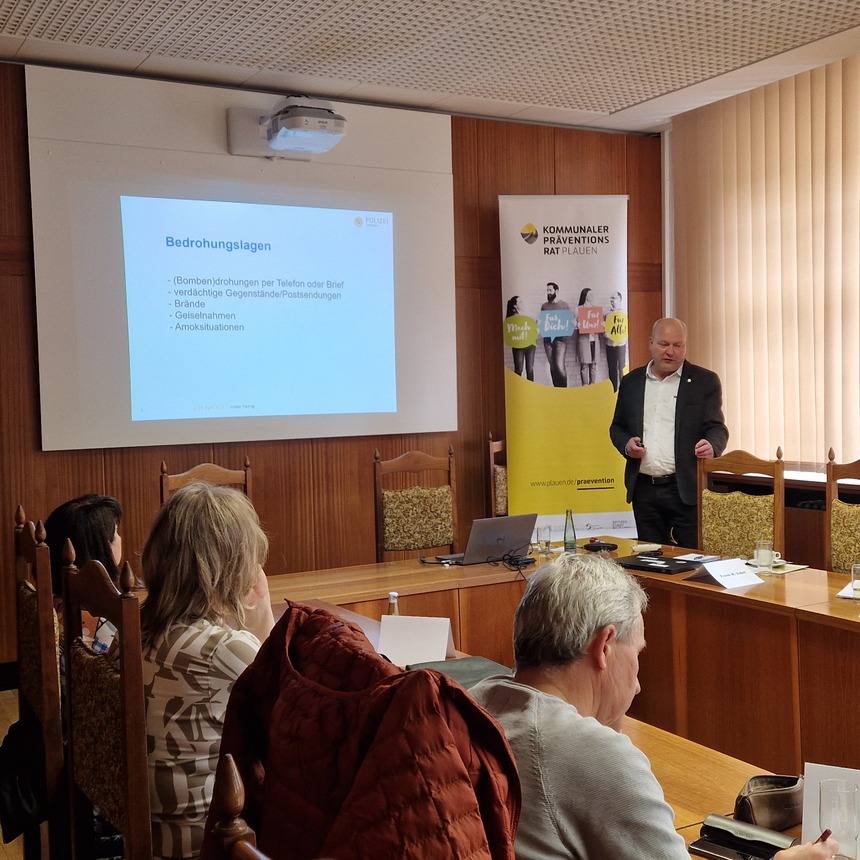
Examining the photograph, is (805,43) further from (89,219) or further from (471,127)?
(89,219)

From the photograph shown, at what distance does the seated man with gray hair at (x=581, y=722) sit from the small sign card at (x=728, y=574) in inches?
79.0

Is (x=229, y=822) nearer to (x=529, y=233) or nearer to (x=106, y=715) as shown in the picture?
(x=106, y=715)

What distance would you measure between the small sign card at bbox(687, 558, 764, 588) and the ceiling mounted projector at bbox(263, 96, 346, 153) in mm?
3179

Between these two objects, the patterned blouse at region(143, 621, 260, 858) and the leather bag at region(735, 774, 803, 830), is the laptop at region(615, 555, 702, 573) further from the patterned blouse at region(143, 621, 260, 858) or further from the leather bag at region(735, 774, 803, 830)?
the patterned blouse at region(143, 621, 260, 858)

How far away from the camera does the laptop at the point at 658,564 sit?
3.76 metres

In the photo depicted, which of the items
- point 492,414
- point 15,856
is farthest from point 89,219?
point 15,856

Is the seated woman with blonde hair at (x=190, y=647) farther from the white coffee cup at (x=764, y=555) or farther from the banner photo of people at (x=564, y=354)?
the banner photo of people at (x=564, y=354)

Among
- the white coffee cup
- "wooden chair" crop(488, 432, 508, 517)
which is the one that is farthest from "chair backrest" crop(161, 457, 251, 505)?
the white coffee cup

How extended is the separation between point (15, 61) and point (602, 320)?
375cm

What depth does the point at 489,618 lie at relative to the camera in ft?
12.5

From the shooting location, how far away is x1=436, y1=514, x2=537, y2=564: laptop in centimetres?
401

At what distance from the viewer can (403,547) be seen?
4867 mm

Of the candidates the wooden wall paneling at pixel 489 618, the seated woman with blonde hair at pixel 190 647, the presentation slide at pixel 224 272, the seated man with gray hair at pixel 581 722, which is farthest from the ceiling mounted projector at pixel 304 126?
the seated man with gray hair at pixel 581 722

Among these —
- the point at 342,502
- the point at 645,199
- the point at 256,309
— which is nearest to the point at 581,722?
the point at 256,309
